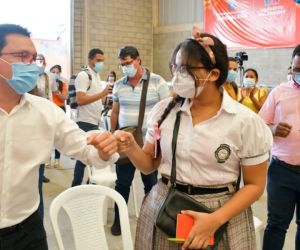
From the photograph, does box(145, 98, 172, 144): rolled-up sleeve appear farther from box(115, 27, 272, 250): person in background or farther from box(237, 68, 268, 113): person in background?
box(237, 68, 268, 113): person in background

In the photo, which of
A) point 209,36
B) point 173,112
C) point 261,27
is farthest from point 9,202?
point 261,27

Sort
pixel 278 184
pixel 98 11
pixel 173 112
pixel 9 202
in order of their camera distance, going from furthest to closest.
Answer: pixel 98 11, pixel 278 184, pixel 173 112, pixel 9 202

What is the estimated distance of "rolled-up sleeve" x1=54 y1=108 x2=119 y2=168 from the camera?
1479 millimetres

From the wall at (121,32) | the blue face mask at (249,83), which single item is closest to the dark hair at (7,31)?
the blue face mask at (249,83)

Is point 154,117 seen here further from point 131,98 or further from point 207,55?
point 131,98

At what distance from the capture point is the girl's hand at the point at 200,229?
130cm

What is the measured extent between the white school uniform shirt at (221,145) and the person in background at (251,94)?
258 centimetres

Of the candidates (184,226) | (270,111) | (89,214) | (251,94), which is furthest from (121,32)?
(184,226)

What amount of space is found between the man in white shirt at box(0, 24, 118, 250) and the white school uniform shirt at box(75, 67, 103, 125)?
7.52ft

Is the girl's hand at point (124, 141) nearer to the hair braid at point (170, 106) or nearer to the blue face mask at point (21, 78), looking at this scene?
the hair braid at point (170, 106)

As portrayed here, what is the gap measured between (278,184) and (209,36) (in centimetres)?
107

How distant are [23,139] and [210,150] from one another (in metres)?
0.67

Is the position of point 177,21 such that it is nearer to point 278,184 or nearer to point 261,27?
point 261,27

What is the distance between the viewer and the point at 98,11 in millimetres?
9172
